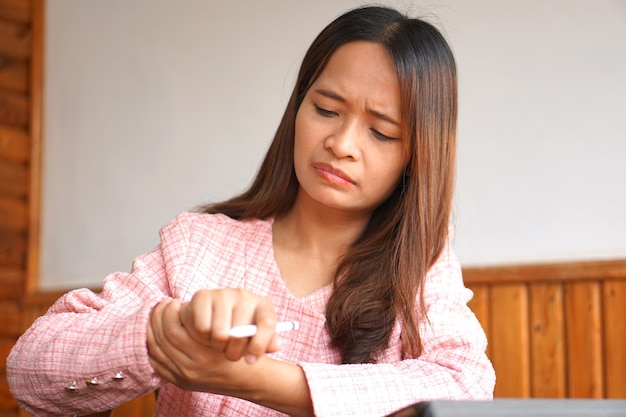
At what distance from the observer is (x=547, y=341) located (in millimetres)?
2404

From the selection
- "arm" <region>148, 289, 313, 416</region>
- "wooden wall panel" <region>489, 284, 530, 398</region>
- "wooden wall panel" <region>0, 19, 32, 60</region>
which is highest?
"wooden wall panel" <region>0, 19, 32, 60</region>

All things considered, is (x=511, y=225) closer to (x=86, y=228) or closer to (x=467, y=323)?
(x=467, y=323)

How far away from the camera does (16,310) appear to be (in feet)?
→ 12.8

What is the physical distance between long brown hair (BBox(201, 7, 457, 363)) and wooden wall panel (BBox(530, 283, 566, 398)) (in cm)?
99

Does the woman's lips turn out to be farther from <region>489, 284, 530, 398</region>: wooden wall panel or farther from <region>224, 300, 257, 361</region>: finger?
<region>489, 284, 530, 398</region>: wooden wall panel

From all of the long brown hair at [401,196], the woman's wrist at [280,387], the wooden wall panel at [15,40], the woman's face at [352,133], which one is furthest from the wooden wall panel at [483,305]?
the wooden wall panel at [15,40]

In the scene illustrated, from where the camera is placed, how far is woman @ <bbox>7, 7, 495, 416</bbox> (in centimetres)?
116

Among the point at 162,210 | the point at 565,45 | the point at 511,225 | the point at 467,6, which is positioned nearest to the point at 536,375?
the point at 511,225

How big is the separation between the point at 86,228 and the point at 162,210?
0.47 m

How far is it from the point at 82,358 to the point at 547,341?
1.52 m

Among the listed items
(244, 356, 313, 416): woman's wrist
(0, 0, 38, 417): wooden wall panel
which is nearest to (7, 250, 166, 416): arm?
(244, 356, 313, 416): woman's wrist

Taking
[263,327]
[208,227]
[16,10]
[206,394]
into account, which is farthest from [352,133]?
[16,10]

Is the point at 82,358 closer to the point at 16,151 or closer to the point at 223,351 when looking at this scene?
the point at 223,351

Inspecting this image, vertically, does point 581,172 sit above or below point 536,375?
above
